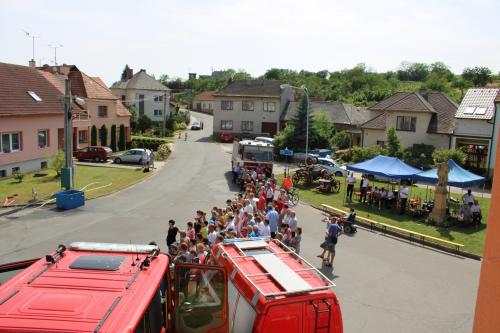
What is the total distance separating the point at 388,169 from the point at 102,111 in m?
31.9

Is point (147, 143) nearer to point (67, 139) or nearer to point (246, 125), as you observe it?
point (246, 125)

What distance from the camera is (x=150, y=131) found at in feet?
216

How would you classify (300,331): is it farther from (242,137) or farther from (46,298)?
(242,137)

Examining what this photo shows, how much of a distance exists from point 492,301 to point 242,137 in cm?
5733

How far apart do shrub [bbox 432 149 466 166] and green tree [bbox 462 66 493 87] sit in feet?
235

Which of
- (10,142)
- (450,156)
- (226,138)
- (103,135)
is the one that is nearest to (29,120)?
(10,142)

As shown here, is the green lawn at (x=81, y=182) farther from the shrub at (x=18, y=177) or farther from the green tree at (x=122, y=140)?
the green tree at (x=122, y=140)

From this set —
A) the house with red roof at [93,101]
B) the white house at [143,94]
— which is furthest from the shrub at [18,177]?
the white house at [143,94]

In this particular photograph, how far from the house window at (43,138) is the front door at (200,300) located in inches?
1210

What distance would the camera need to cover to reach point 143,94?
7612 centimetres

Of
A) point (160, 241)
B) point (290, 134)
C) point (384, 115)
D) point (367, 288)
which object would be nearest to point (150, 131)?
point (290, 134)

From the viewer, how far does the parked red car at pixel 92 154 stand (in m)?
39.2

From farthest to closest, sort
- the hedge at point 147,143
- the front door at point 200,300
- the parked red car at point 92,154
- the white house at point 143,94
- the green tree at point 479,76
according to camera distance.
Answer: the green tree at point 479,76 → the white house at point 143,94 → the hedge at point 147,143 → the parked red car at point 92,154 → the front door at point 200,300

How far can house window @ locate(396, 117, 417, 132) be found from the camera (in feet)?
133
